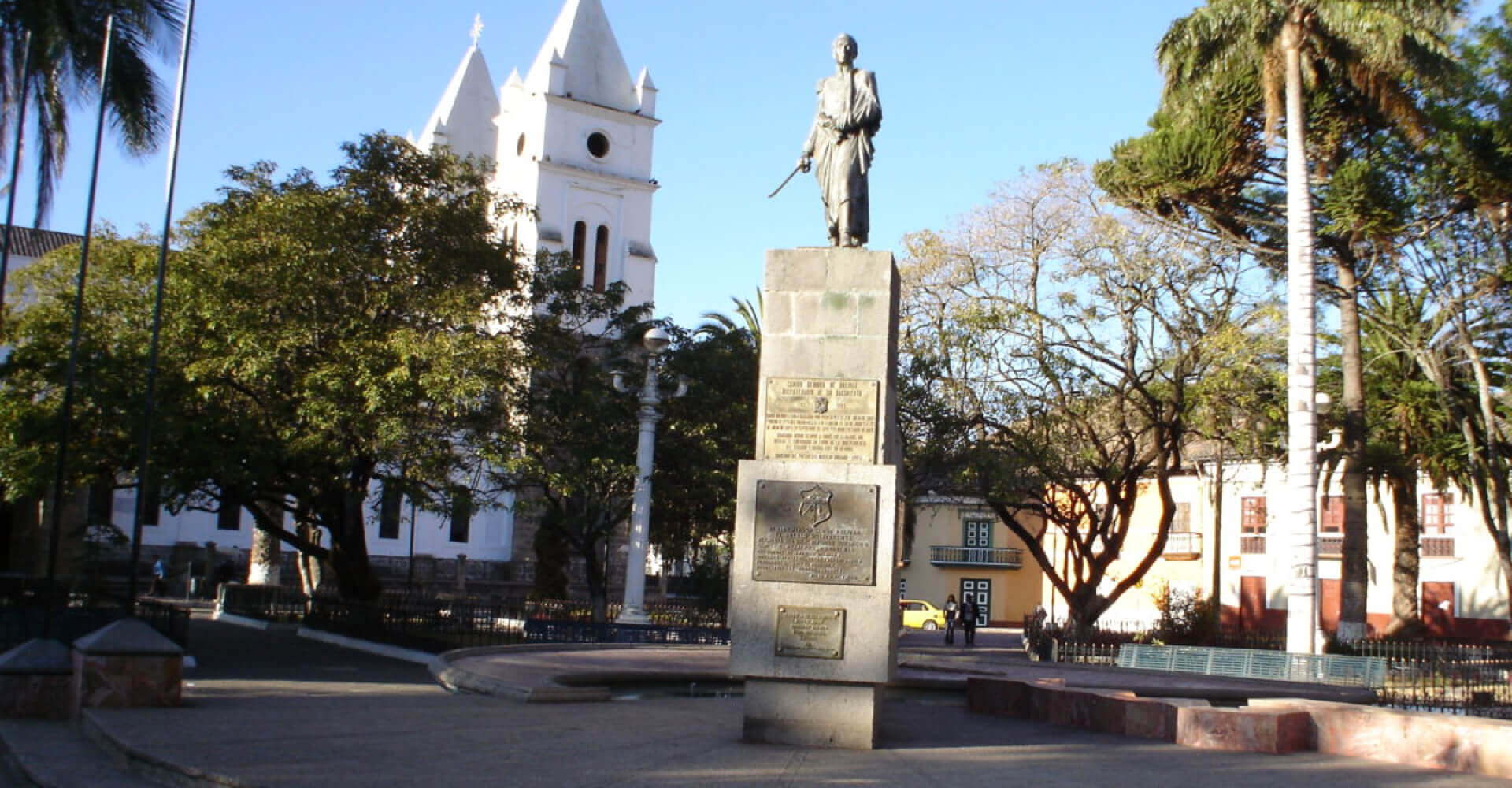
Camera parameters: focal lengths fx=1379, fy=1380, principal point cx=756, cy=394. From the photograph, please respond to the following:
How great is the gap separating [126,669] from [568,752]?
4373mm

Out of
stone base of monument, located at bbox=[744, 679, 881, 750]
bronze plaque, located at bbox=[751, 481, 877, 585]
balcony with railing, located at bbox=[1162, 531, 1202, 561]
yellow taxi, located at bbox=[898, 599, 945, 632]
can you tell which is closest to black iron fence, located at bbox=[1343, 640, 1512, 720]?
stone base of monument, located at bbox=[744, 679, 881, 750]

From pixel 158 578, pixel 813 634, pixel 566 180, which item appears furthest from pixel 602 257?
pixel 813 634

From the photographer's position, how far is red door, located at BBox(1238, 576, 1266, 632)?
137 ft

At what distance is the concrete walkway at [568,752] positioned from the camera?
8141 mm

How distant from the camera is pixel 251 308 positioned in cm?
2048

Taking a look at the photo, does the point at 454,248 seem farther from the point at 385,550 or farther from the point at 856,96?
the point at 385,550

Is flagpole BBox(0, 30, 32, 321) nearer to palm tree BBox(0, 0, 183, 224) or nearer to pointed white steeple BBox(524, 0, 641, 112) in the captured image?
palm tree BBox(0, 0, 183, 224)

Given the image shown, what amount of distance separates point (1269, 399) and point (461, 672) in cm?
1963

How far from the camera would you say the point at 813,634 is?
31.7 feet

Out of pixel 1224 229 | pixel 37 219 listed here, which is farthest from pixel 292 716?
pixel 1224 229

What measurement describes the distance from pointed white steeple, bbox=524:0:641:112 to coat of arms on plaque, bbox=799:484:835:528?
Result: 155 ft

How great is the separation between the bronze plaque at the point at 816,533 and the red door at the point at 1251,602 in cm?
3503

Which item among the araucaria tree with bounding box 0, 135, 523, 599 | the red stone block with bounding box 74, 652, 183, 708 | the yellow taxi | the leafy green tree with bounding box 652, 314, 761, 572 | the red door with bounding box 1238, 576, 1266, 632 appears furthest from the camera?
the yellow taxi

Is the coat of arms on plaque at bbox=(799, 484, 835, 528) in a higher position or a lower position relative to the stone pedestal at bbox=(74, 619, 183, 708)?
higher
